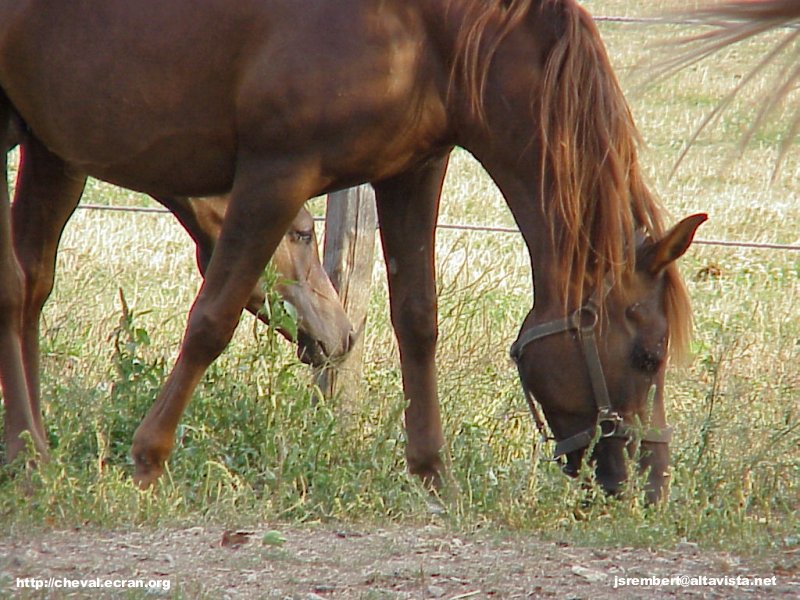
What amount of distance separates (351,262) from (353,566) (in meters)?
2.24

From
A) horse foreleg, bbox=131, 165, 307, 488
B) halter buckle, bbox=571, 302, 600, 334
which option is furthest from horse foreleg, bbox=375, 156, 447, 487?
halter buckle, bbox=571, 302, 600, 334

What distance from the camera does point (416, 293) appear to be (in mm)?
4523

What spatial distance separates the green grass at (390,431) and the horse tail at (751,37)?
96 millimetres

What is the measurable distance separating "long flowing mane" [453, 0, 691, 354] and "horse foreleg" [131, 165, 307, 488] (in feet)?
2.34

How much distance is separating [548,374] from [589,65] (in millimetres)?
1022

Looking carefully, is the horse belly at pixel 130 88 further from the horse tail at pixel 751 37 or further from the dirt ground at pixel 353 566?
the horse tail at pixel 751 37

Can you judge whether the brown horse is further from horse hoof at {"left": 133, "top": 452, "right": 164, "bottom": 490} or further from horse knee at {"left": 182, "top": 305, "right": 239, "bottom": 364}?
horse hoof at {"left": 133, "top": 452, "right": 164, "bottom": 490}

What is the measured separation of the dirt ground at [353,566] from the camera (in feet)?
10.1

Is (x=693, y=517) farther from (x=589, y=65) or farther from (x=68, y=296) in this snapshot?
(x=68, y=296)

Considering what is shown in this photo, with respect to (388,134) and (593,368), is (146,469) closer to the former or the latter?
(388,134)

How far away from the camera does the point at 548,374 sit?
411 cm

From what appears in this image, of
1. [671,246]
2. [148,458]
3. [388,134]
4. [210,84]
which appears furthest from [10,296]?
[671,246]

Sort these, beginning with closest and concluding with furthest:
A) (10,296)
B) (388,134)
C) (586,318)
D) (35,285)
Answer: (388,134) → (586,318) → (10,296) → (35,285)

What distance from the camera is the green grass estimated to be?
12.5ft
